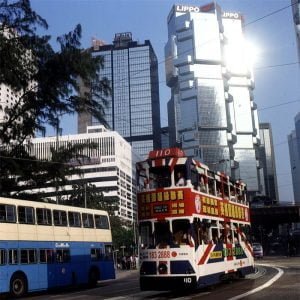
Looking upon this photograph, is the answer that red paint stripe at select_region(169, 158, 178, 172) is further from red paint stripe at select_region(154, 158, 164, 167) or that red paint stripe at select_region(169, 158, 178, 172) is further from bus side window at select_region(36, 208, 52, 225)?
bus side window at select_region(36, 208, 52, 225)

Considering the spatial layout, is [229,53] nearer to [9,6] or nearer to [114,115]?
[114,115]

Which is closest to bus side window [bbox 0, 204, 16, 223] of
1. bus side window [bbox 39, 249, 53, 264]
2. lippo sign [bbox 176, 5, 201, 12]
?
bus side window [bbox 39, 249, 53, 264]

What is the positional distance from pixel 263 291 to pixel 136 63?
2115cm

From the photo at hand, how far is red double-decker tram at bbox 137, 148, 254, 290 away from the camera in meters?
15.3

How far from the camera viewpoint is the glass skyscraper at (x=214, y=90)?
69.8m

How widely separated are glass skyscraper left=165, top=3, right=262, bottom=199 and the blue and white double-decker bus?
34678 millimetres

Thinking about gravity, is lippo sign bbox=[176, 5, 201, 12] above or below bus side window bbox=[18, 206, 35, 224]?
above

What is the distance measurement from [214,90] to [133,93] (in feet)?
156

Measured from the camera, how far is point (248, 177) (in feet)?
422

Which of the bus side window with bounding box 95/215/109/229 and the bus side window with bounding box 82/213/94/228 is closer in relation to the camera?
the bus side window with bounding box 82/213/94/228

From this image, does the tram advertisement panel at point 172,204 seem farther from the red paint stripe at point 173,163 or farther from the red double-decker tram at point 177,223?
the red paint stripe at point 173,163

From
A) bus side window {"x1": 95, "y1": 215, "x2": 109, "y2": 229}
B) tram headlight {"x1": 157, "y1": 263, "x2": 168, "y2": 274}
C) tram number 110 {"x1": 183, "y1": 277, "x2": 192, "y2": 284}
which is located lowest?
tram number 110 {"x1": 183, "y1": 277, "x2": 192, "y2": 284}

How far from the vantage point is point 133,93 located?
1222 inches

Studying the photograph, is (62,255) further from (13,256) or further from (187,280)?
(187,280)
